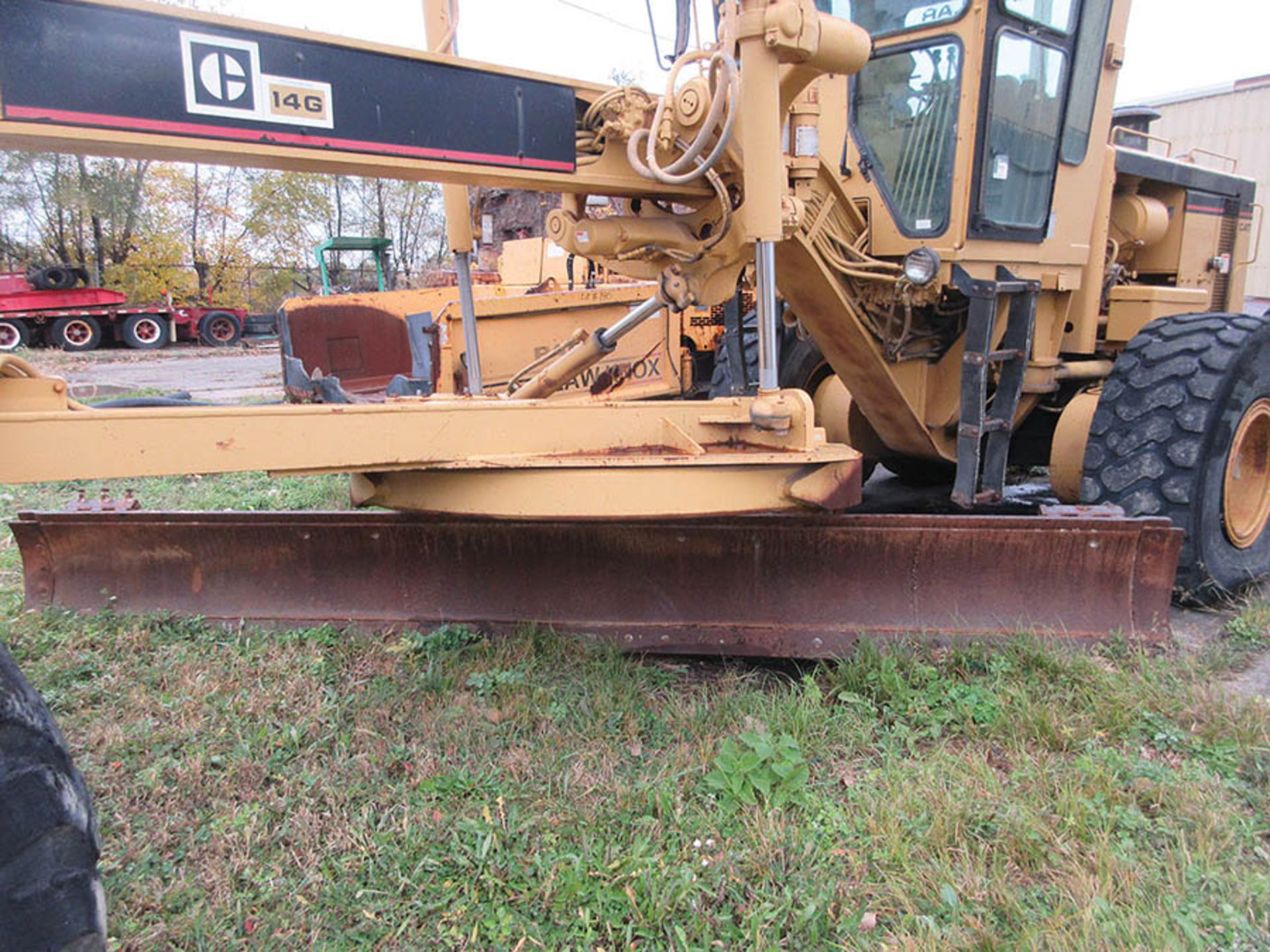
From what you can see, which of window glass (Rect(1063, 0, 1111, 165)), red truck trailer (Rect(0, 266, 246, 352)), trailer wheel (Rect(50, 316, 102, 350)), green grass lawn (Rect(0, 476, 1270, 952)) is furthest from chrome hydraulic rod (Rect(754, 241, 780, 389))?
trailer wheel (Rect(50, 316, 102, 350))

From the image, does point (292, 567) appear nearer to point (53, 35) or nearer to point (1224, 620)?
point (53, 35)

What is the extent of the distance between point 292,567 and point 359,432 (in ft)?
4.60

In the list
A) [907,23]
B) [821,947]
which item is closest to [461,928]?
[821,947]

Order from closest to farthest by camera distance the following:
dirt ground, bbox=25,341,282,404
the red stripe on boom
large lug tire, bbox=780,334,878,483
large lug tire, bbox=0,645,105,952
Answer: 1. large lug tire, bbox=0,645,105,952
2. the red stripe on boom
3. large lug tire, bbox=780,334,878,483
4. dirt ground, bbox=25,341,282,404

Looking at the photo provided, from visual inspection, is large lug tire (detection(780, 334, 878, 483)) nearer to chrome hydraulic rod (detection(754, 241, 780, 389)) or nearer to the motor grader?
the motor grader

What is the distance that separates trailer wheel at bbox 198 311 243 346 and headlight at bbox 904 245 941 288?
21.5 m

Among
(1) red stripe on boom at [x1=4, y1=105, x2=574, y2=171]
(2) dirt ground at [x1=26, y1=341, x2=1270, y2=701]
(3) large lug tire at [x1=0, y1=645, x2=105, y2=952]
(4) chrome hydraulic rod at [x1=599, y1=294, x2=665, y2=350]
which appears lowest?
(2) dirt ground at [x1=26, y1=341, x2=1270, y2=701]

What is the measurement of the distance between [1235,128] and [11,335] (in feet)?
80.3

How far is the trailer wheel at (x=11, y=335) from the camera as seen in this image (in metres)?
17.8

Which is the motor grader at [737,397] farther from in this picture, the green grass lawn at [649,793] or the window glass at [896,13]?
the green grass lawn at [649,793]

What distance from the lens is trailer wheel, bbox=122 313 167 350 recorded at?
66.1 ft

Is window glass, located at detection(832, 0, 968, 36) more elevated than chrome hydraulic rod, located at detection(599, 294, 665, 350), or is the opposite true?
window glass, located at detection(832, 0, 968, 36)

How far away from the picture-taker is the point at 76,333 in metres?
19.5

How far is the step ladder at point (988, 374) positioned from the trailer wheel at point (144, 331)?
21.1 meters
